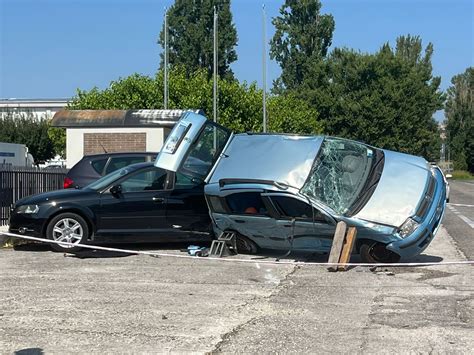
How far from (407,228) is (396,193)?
602 mm

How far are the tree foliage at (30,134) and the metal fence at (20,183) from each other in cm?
4118

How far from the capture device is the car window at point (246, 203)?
994 centimetres

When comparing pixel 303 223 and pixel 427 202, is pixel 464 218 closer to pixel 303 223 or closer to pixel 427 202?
pixel 427 202

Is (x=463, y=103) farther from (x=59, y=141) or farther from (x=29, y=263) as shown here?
(x=29, y=263)

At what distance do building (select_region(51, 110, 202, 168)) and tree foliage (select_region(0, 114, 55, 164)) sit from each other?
39869 millimetres

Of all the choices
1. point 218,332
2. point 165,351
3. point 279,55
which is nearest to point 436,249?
point 218,332

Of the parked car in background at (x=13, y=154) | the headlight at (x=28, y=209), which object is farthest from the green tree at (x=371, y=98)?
the headlight at (x=28, y=209)

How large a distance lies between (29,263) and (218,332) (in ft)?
16.2

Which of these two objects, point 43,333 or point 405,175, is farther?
point 405,175

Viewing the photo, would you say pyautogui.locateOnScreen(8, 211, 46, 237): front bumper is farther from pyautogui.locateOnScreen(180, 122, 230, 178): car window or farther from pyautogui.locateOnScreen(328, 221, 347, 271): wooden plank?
pyautogui.locateOnScreen(328, 221, 347, 271): wooden plank

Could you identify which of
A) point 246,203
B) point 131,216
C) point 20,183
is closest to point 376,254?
point 246,203

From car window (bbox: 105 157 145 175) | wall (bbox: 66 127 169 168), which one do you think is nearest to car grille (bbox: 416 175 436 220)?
car window (bbox: 105 157 145 175)

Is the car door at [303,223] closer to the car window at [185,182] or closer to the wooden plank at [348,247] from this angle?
the wooden plank at [348,247]

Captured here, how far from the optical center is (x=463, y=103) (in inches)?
3580
